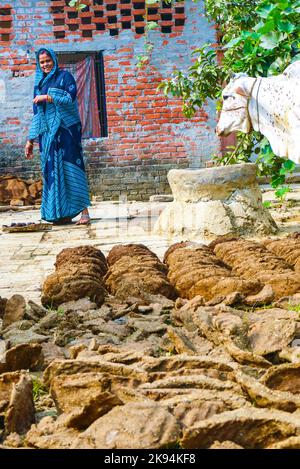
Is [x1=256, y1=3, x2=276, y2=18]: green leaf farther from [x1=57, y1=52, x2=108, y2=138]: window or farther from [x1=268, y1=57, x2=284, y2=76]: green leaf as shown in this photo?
[x1=57, y1=52, x2=108, y2=138]: window

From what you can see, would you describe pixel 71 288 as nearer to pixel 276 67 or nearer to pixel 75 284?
pixel 75 284

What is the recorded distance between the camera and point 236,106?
19.5ft

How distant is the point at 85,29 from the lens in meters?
11.6

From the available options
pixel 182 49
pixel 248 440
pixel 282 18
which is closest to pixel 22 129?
pixel 182 49

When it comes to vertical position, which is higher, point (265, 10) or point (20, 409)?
point (265, 10)

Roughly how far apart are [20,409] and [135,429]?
523mm

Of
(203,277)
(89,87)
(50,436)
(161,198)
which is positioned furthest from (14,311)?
(89,87)

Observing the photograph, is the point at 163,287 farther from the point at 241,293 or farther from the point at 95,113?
the point at 95,113

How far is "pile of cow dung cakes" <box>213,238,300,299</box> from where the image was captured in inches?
163

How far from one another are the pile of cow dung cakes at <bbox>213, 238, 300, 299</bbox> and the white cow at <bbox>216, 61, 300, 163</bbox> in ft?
2.94

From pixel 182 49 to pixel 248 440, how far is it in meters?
10.3

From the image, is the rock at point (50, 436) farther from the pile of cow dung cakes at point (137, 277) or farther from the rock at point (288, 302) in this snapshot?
the pile of cow dung cakes at point (137, 277)

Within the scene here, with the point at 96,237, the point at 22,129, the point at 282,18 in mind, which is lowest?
the point at 96,237

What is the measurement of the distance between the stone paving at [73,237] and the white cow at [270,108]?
1.35 m
